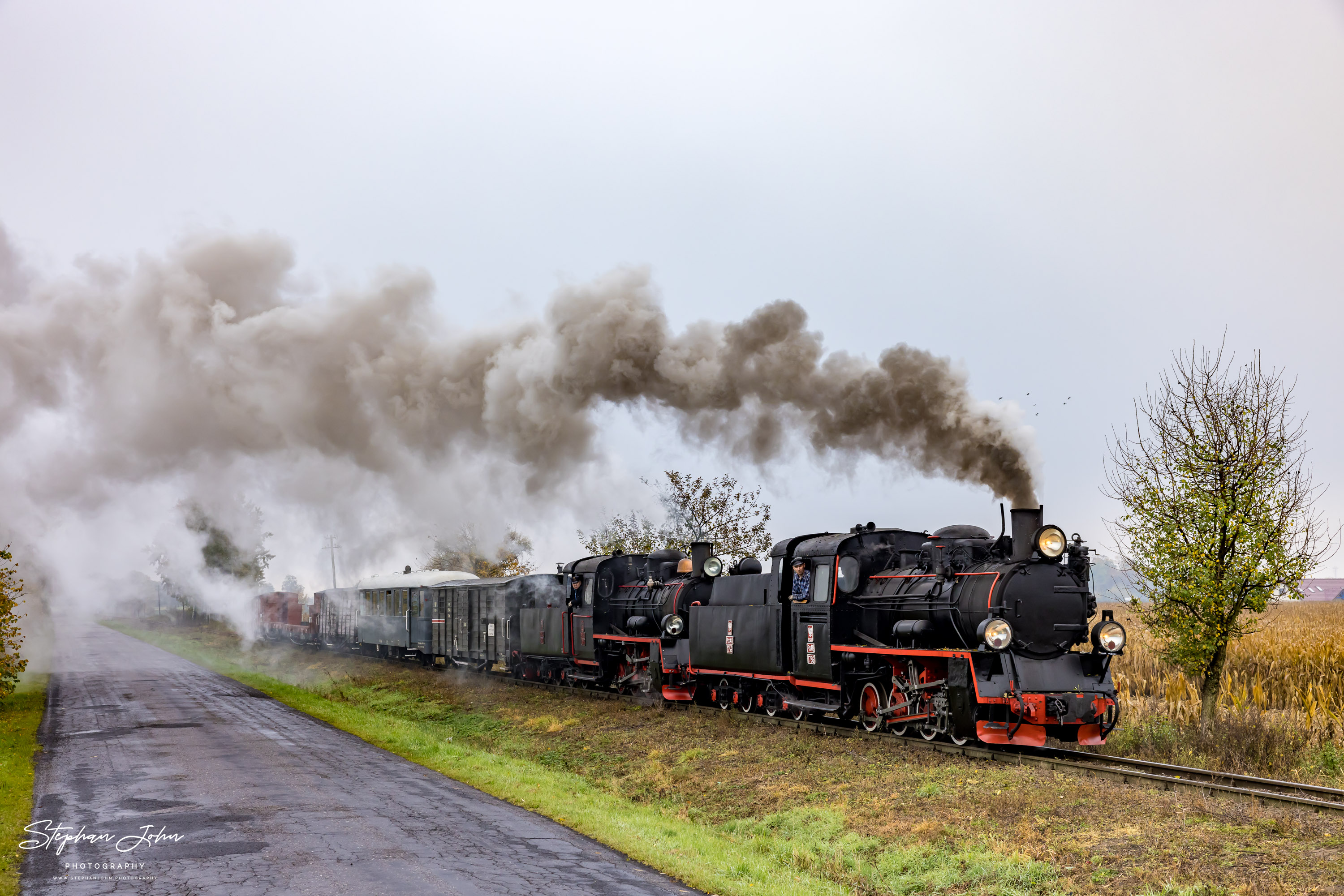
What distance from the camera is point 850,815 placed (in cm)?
1148

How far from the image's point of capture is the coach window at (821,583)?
51.4 feet

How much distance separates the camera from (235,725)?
19.8m

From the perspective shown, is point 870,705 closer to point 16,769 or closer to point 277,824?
point 277,824

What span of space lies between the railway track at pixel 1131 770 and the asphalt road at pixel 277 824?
5417 mm

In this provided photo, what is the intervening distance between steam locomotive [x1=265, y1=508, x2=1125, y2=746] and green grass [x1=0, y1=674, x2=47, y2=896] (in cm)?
1047

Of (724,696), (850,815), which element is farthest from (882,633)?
(724,696)

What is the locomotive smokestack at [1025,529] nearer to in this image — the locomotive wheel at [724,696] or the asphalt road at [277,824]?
the asphalt road at [277,824]

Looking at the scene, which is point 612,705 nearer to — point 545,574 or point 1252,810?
point 545,574

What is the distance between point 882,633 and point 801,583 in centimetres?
188

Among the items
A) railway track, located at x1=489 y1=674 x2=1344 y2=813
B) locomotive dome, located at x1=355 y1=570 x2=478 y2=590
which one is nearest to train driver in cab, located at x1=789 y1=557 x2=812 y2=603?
railway track, located at x1=489 y1=674 x2=1344 y2=813

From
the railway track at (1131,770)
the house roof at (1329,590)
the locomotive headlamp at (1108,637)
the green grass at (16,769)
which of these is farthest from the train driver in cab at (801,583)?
the house roof at (1329,590)

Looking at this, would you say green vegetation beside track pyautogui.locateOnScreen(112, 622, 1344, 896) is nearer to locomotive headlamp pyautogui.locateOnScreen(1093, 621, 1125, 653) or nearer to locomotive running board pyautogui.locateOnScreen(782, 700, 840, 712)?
locomotive running board pyautogui.locateOnScreen(782, 700, 840, 712)

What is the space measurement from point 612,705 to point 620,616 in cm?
248

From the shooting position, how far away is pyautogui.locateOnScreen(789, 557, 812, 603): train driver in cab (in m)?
16.3
